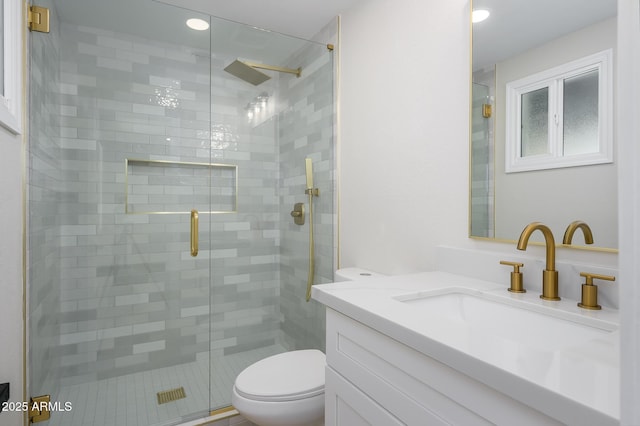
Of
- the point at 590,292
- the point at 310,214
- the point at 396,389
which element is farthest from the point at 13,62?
the point at 590,292

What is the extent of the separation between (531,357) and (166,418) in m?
1.82

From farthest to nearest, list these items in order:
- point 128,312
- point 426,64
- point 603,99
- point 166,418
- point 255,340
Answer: point 255,340
point 128,312
point 166,418
point 426,64
point 603,99

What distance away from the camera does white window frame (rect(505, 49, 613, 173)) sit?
3.13ft

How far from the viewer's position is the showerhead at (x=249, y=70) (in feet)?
6.57

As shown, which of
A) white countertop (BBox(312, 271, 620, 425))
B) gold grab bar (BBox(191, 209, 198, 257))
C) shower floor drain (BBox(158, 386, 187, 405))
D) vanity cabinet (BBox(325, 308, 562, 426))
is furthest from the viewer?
gold grab bar (BBox(191, 209, 198, 257))

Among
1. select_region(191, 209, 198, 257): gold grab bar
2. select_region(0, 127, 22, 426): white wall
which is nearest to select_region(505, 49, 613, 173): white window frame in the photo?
select_region(191, 209, 198, 257): gold grab bar

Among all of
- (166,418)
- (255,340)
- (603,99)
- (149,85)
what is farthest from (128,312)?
(603,99)

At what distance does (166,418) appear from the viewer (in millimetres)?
1769

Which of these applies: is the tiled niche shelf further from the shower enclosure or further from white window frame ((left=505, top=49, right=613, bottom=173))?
white window frame ((left=505, top=49, right=613, bottom=173))

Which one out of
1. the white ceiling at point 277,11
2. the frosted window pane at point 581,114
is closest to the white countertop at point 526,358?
the frosted window pane at point 581,114

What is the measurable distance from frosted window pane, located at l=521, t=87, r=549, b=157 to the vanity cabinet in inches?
32.1

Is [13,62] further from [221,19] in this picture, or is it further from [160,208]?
[221,19]

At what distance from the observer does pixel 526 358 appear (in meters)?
0.60

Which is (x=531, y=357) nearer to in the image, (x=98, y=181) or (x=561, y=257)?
(x=561, y=257)
